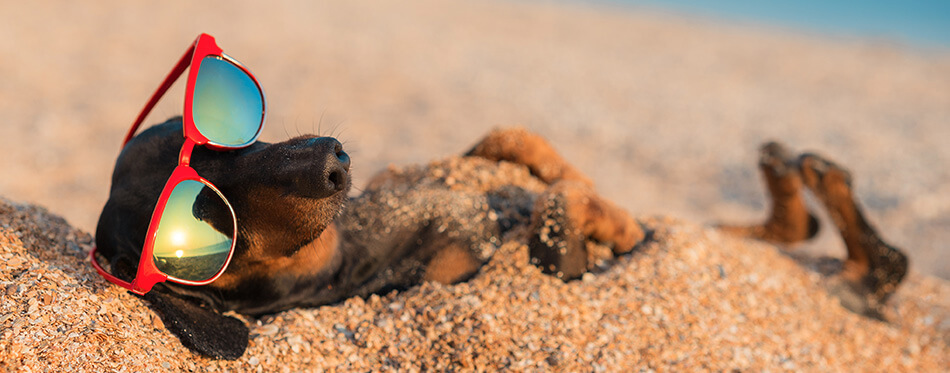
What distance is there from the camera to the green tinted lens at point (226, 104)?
200 centimetres

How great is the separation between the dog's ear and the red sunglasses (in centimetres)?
15

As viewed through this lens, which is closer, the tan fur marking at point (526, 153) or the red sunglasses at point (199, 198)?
the red sunglasses at point (199, 198)

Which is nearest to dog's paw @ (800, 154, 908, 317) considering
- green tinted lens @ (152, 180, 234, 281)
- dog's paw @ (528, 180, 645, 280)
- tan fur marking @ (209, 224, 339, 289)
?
dog's paw @ (528, 180, 645, 280)

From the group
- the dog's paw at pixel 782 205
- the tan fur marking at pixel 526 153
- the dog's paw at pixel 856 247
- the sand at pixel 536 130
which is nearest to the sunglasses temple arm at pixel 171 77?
the sand at pixel 536 130

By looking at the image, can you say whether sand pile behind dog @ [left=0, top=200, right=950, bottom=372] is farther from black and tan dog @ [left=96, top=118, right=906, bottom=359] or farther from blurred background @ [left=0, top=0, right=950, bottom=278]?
blurred background @ [left=0, top=0, right=950, bottom=278]

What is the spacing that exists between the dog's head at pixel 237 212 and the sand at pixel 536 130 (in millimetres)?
89

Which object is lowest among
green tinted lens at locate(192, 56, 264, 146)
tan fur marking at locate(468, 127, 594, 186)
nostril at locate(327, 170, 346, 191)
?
nostril at locate(327, 170, 346, 191)

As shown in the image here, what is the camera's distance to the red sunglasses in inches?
71.8

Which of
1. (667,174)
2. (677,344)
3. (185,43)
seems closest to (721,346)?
(677,344)

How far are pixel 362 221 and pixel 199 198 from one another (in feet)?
3.70

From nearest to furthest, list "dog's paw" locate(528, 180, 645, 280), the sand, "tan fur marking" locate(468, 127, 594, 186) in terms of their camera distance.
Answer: the sand → "dog's paw" locate(528, 180, 645, 280) → "tan fur marking" locate(468, 127, 594, 186)

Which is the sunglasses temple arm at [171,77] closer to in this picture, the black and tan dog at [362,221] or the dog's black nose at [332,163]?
the black and tan dog at [362,221]

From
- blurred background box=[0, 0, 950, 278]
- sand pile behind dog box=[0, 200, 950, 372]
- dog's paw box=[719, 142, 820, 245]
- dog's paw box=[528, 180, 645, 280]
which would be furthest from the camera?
blurred background box=[0, 0, 950, 278]

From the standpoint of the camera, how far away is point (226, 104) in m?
2.08
